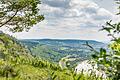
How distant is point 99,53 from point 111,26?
0.52m

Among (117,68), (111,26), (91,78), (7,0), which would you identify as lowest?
(91,78)

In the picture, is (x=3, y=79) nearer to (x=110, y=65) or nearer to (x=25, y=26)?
(x=110, y=65)

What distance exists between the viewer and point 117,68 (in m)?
3.84

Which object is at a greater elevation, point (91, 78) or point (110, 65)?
point (110, 65)

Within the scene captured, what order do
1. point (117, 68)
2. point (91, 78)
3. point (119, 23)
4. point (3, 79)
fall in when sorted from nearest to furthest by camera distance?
point (117, 68), point (119, 23), point (3, 79), point (91, 78)

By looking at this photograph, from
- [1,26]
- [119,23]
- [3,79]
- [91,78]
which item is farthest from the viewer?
[1,26]

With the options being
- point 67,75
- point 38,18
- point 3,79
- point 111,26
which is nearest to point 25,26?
point 38,18

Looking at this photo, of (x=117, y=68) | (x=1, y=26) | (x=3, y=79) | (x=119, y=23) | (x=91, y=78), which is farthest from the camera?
(x=1, y=26)

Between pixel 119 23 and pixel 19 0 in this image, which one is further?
pixel 19 0

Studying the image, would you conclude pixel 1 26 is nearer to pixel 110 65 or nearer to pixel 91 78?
pixel 91 78

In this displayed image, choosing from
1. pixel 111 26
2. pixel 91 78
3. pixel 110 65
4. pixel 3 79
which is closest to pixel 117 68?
pixel 110 65

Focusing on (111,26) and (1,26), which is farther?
(1,26)

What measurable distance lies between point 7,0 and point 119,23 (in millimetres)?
30212

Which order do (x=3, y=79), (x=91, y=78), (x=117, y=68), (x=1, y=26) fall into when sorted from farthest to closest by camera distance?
1. (x=1, y=26)
2. (x=91, y=78)
3. (x=3, y=79)
4. (x=117, y=68)
